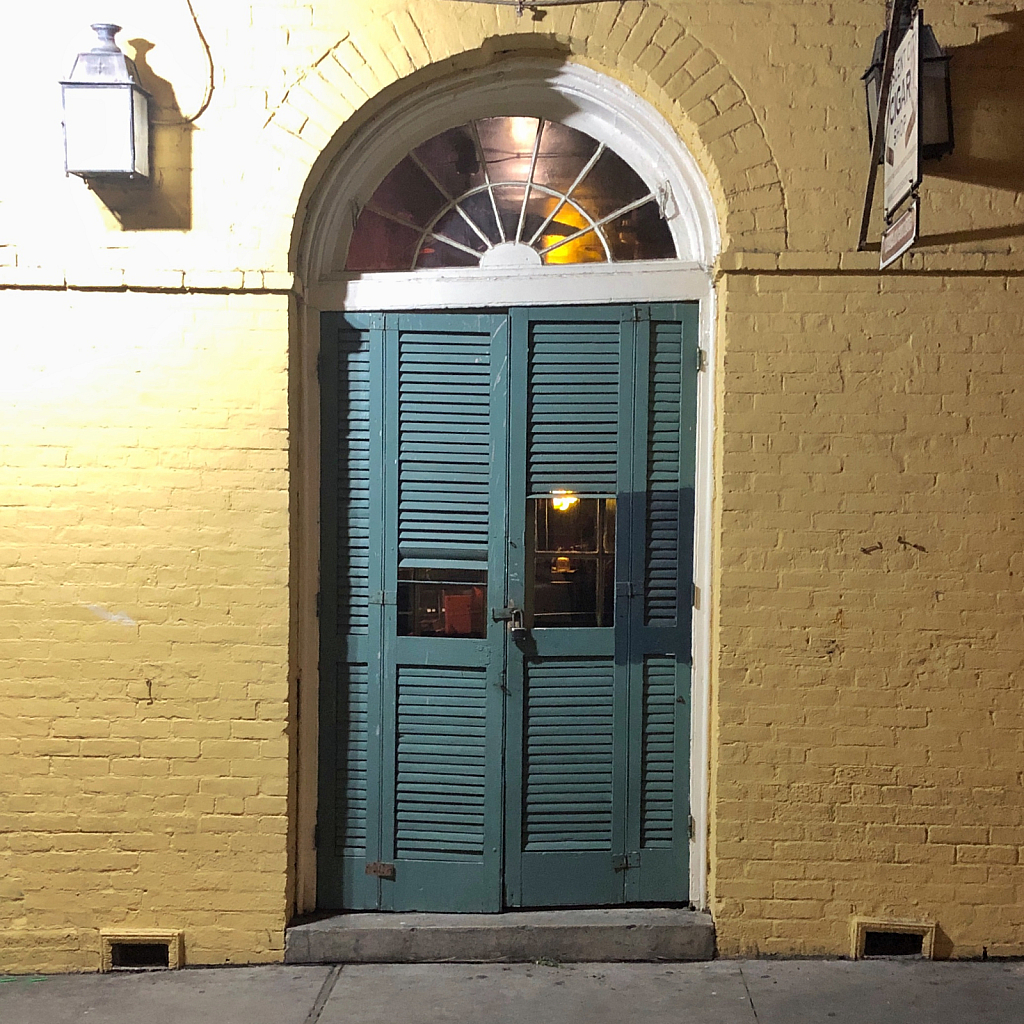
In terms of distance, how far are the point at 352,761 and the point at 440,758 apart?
1.37ft

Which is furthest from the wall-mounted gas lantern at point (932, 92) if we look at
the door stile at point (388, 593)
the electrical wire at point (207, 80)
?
the electrical wire at point (207, 80)

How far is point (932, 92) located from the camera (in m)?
3.58

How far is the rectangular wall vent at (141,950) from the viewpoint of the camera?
383cm

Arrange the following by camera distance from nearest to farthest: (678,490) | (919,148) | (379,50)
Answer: (919,148), (379,50), (678,490)

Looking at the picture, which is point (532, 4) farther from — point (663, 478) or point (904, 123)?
point (663, 478)

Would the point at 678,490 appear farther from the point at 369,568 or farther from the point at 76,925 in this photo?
the point at 76,925

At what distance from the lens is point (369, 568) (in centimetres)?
404

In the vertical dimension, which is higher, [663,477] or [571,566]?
[663,477]

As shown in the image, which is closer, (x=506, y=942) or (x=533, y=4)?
(x=533, y=4)

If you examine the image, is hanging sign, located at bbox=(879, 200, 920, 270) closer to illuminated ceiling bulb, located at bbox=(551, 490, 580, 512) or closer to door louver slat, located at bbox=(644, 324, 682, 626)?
door louver slat, located at bbox=(644, 324, 682, 626)

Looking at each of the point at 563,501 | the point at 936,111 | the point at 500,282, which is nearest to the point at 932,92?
the point at 936,111

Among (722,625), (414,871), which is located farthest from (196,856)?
(722,625)

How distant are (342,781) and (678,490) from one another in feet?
6.86

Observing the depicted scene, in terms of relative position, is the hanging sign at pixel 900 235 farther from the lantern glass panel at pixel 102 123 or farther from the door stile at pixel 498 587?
the lantern glass panel at pixel 102 123
